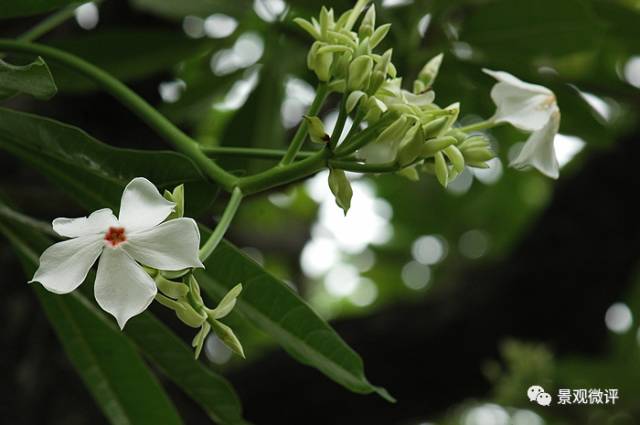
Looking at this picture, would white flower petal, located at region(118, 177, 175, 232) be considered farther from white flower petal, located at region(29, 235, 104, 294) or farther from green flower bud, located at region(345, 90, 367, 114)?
green flower bud, located at region(345, 90, 367, 114)

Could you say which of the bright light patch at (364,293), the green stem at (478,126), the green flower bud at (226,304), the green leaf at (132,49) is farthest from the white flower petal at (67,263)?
the bright light patch at (364,293)

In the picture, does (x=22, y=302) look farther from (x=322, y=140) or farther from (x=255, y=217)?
(x=322, y=140)

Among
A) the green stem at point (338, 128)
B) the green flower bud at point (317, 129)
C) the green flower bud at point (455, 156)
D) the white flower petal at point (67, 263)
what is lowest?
the white flower petal at point (67, 263)

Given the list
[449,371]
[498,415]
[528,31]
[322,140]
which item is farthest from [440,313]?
[322,140]

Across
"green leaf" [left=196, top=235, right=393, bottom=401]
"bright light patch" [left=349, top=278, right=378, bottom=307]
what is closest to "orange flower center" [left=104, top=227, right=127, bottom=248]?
"green leaf" [left=196, top=235, right=393, bottom=401]

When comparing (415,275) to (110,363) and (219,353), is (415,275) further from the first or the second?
(110,363)

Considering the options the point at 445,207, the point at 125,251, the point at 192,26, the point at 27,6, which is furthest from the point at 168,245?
the point at 445,207

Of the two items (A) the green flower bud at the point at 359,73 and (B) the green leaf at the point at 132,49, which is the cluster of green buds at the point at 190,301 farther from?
(B) the green leaf at the point at 132,49
